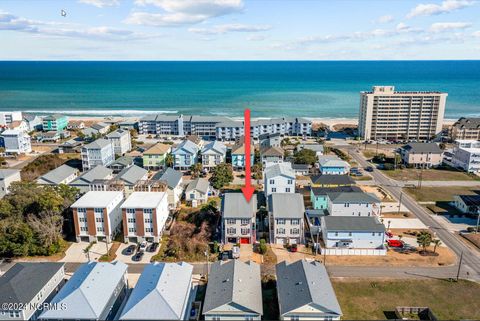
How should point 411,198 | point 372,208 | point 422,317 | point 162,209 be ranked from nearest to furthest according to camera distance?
point 422,317 → point 162,209 → point 372,208 → point 411,198

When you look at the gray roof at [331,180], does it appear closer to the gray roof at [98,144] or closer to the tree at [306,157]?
the tree at [306,157]

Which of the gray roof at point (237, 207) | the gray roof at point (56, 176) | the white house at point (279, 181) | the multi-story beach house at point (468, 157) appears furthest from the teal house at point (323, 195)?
the gray roof at point (56, 176)

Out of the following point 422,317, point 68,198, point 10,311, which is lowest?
point 422,317

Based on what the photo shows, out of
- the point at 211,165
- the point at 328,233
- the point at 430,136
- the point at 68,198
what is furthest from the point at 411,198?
the point at 68,198

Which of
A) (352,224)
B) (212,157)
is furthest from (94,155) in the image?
(352,224)

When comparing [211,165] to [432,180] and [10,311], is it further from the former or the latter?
[10,311]

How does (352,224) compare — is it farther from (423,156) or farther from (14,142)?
(14,142)
